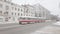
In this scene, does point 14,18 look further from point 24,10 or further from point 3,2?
point 24,10

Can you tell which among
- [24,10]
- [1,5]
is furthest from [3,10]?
[24,10]

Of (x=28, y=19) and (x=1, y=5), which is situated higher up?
(x=1, y=5)

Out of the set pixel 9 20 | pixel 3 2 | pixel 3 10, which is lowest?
pixel 9 20

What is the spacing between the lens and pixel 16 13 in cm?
6525

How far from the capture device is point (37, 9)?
129875 mm

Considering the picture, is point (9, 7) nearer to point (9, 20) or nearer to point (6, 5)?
point (6, 5)

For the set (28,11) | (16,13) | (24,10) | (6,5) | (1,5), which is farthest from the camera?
(28,11)

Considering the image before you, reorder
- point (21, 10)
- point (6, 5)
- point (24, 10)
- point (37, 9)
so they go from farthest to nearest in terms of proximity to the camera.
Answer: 1. point (37, 9)
2. point (24, 10)
3. point (21, 10)
4. point (6, 5)

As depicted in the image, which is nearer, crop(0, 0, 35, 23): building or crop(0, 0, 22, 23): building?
crop(0, 0, 22, 23): building

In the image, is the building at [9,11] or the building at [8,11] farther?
the building at [9,11]

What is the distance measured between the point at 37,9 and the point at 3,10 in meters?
80.1

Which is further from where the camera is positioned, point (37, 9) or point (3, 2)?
point (37, 9)

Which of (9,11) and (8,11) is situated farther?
(9,11)

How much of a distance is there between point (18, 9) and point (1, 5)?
686 inches
